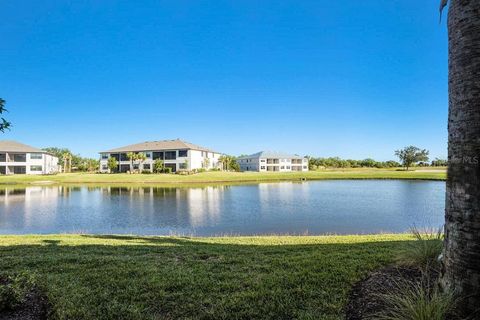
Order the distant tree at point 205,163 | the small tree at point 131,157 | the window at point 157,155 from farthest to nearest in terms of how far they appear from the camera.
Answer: the distant tree at point 205,163 → the window at point 157,155 → the small tree at point 131,157

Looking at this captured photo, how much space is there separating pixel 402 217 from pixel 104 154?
79854 mm

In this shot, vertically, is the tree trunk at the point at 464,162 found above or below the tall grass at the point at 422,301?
above

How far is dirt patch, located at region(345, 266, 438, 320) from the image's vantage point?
3.67m

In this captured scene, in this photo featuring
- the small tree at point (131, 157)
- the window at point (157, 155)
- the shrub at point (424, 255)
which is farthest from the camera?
the window at point (157, 155)

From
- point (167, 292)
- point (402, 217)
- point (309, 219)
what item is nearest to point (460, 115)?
point (167, 292)

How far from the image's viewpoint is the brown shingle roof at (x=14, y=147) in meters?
72.8

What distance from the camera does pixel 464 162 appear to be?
319 cm

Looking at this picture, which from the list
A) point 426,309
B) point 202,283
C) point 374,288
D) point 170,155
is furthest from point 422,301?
point 170,155

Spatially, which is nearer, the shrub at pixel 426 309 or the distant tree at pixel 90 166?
the shrub at pixel 426 309

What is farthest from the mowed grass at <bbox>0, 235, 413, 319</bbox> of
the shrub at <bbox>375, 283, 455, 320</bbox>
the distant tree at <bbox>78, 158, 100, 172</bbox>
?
the distant tree at <bbox>78, 158, 100, 172</bbox>

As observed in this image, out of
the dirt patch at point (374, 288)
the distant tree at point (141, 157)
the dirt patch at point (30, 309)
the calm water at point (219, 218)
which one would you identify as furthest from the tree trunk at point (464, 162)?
the distant tree at point (141, 157)

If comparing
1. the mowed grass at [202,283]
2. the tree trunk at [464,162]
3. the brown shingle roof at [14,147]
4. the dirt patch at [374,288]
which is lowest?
the mowed grass at [202,283]

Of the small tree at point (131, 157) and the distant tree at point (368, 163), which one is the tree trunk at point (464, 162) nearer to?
the small tree at point (131, 157)

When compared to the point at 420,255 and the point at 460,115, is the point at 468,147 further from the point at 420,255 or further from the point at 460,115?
the point at 420,255
